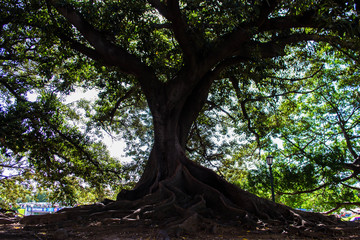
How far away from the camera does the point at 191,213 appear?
5.24 meters

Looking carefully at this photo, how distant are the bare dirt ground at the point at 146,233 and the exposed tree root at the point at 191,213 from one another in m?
0.08

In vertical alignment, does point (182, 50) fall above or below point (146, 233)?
above

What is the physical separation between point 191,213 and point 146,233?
105 cm

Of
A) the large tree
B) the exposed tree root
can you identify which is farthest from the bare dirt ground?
the large tree

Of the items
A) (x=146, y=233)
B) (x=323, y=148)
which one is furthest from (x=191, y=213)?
(x=323, y=148)

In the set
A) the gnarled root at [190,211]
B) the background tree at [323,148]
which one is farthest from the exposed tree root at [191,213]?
the background tree at [323,148]

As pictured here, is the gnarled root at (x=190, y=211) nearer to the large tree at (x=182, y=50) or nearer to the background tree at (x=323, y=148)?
the large tree at (x=182, y=50)

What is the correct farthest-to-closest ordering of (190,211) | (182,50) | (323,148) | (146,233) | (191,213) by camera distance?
(323,148), (182,50), (190,211), (191,213), (146,233)

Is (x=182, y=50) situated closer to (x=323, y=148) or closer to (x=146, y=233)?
(x=146, y=233)

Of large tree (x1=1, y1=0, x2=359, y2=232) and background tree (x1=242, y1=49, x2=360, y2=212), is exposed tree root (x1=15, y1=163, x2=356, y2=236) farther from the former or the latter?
background tree (x1=242, y1=49, x2=360, y2=212)

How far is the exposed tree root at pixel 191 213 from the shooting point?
5203mm

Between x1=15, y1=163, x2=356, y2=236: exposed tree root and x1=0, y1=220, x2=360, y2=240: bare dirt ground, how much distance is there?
8 cm

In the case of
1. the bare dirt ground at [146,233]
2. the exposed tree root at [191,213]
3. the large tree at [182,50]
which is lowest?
the bare dirt ground at [146,233]

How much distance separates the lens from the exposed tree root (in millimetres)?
5203
